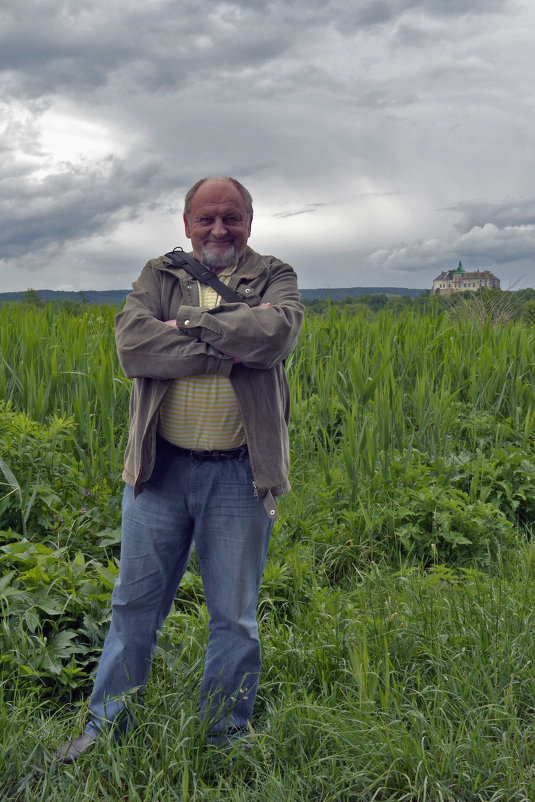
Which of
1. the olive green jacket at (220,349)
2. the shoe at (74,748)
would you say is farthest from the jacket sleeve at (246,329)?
the shoe at (74,748)

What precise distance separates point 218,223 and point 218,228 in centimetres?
2

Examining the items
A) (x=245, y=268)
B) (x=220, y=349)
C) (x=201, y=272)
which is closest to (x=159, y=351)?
(x=220, y=349)

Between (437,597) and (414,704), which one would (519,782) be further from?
(437,597)

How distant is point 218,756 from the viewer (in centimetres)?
271

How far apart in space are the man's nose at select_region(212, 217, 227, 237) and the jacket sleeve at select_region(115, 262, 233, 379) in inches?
15.1

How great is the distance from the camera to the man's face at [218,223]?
2584 millimetres

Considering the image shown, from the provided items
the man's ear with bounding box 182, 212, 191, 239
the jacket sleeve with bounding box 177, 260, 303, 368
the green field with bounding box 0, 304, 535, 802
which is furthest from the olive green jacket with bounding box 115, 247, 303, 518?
the green field with bounding box 0, 304, 535, 802

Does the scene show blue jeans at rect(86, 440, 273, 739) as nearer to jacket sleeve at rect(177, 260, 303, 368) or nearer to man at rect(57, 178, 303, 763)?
man at rect(57, 178, 303, 763)

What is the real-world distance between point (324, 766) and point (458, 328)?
21.5 feet

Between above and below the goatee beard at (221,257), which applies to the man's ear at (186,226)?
above

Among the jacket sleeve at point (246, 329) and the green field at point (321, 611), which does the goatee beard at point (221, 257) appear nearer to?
the jacket sleeve at point (246, 329)

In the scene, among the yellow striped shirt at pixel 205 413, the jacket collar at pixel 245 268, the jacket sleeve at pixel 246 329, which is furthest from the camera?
the jacket collar at pixel 245 268

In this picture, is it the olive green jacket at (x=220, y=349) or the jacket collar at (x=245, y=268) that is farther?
the jacket collar at (x=245, y=268)

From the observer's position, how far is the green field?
2506 mm
